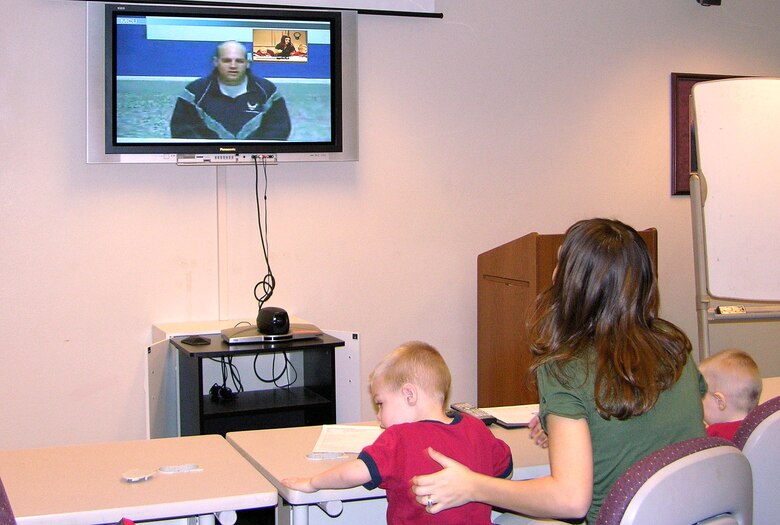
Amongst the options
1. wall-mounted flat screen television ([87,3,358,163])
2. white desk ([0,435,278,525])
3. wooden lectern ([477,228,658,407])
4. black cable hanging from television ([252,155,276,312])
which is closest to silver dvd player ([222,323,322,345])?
black cable hanging from television ([252,155,276,312])

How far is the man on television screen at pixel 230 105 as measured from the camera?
3.90 m

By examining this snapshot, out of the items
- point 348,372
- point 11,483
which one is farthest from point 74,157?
point 11,483

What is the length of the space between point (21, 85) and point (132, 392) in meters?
1.46

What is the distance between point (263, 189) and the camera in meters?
4.16

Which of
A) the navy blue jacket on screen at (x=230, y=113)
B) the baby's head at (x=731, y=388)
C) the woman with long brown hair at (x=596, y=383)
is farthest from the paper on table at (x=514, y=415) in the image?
the navy blue jacket on screen at (x=230, y=113)

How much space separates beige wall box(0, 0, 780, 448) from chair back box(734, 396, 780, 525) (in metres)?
2.68

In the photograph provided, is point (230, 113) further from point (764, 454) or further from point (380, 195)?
point (764, 454)

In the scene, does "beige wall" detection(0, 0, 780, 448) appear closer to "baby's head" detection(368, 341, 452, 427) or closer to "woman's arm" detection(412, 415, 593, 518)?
"baby's head" detection(368, 341, 452, 427)

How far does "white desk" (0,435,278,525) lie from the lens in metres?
1.72

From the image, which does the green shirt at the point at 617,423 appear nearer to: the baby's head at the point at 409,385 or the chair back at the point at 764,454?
the chair back at the point at 764,454

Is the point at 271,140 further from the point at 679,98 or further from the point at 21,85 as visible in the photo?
the point at 679,98

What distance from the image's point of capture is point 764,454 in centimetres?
178

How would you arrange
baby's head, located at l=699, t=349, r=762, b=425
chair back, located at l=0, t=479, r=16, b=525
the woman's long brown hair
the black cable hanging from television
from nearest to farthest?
1. chair back, located at l=0, t=479, r=16, b=525
2. the woman's long brown hair
3. baby's head, located at l=699, t=349, r=762, b=425
4. the black cable hanging from television

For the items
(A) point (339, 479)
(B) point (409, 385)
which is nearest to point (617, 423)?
(B) point (409, 385)
